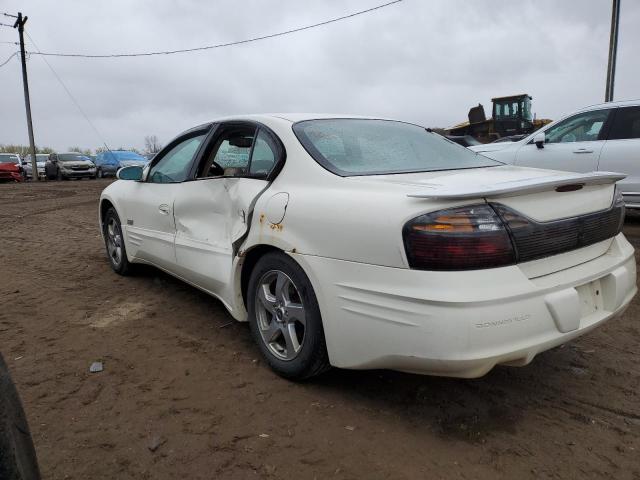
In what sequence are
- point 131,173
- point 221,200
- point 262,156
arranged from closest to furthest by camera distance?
1. point 262,156
2. point 221,200
3. point 131,173

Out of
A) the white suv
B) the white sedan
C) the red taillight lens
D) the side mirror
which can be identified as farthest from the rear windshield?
the white suv

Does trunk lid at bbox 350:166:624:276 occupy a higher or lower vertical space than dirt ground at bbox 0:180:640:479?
higher

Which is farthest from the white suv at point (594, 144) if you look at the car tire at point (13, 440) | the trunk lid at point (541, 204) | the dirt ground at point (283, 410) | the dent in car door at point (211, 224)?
the car tire at point (13, 440)

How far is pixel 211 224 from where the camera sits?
3.34m

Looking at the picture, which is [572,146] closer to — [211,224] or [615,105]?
[615,105]

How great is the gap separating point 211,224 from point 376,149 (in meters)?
1.18

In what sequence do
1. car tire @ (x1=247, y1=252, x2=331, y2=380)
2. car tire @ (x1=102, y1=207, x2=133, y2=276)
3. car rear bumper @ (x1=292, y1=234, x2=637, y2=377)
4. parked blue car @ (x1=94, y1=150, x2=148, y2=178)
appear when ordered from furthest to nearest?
parked blue car @ (x1=94, y1=150, x2=148, y2=178)
car tire @ (x1=102, y1=207, x2=133, y2=276)
car tire @ (x1=247, y1=252, x2=331, y2=380)
car rear bumper @ (x1=292, y1=234, x2=637, y2=377)

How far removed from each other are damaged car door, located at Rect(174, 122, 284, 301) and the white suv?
4.87 m

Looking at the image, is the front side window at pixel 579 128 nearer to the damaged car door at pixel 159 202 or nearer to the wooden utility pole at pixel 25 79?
the damaged car door at pixel 159 202

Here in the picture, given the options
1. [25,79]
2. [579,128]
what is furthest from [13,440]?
[25,79]

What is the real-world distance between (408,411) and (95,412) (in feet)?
5.09

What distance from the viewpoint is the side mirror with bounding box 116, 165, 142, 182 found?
4585mm

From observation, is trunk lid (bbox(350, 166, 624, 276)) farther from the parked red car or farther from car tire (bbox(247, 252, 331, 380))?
the parked red car

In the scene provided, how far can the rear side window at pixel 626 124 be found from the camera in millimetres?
6246
